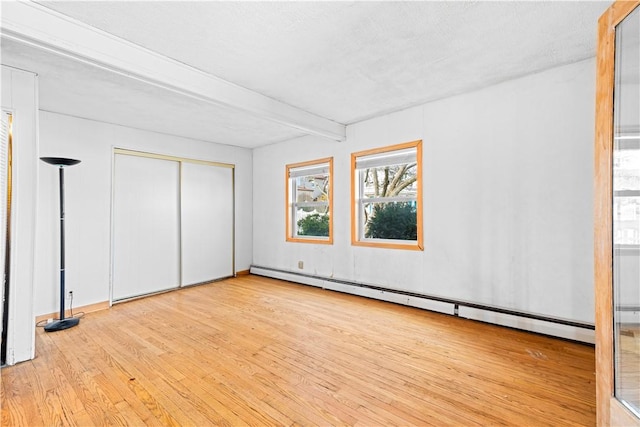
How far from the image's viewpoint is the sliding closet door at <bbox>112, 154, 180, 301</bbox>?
4.25 m

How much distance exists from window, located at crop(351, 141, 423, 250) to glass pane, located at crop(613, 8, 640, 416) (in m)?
2.25

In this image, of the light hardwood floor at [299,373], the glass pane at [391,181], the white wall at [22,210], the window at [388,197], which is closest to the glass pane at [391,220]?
the window at [388,197]

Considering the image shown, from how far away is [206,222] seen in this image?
534 cm

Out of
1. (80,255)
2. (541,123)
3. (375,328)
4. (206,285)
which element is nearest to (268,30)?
(541,123)

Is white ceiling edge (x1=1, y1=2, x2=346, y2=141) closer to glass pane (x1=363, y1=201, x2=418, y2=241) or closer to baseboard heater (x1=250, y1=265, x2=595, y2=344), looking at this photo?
glass pane (x1=363, y1=201, x2=418, y2=241)

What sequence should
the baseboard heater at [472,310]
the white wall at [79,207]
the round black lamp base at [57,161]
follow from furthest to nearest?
1. the white wall at [79,207]
2. the round black lamp base at [57,161]
3. the baseboard heater at [472,310]

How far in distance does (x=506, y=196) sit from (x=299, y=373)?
2720 mm

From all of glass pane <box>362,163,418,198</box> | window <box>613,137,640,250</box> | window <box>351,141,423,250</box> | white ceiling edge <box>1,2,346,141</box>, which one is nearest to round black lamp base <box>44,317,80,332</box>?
white ceiling edge <box>1,2,346,141</box>

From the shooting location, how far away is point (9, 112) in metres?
2.47

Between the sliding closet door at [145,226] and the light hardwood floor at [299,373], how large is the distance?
0.90 metres

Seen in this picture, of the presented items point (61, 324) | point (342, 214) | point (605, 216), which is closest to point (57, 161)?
point (61, 324)

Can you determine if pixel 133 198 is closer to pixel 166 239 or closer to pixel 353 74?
pixel 166 239

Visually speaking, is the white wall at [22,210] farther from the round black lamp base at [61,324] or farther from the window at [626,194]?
the window at [626,194]

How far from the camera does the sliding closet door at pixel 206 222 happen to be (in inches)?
199
